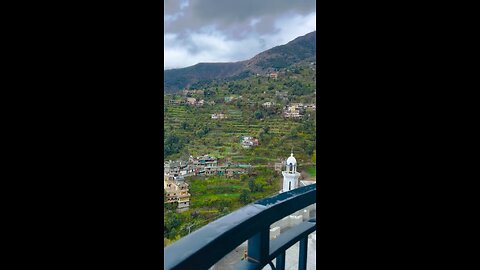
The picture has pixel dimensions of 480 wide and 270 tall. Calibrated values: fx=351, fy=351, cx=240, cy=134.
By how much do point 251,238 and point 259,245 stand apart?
2.1 inches

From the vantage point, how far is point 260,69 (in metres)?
1.95

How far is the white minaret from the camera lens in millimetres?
1599

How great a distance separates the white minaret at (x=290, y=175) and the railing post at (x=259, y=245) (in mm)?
335

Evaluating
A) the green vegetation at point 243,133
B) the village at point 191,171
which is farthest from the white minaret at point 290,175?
the village at point 191,171

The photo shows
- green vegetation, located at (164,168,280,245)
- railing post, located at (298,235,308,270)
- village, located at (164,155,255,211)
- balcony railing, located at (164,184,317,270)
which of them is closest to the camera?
balcony railing, located at (164,184,317,270)

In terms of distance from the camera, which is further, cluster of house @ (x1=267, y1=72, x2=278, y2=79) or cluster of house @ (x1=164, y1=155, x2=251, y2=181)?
cluster of house @ (x1=267, y1=72, x2=278, y2=79)

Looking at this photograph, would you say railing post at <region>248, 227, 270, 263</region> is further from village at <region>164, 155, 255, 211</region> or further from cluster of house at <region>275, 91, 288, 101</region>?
cluster of house at <region>275, 91, 288, 101</region>

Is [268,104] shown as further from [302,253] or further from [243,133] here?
[302,253]

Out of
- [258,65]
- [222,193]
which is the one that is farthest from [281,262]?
[258,65]

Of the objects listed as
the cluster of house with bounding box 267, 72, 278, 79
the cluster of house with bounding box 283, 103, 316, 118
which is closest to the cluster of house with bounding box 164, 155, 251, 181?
the cluster of house with bounding box 283, 103, 316, 118

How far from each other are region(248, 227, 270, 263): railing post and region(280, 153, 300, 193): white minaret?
1.10 ft

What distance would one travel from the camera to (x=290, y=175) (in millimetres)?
1676

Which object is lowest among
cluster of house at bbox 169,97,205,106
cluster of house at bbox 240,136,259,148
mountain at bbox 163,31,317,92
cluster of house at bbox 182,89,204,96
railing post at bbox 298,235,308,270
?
railing post at bbox 298,235,308,270

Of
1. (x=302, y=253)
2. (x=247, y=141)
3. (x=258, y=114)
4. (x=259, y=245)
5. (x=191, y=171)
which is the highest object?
(x=258, y=114)
